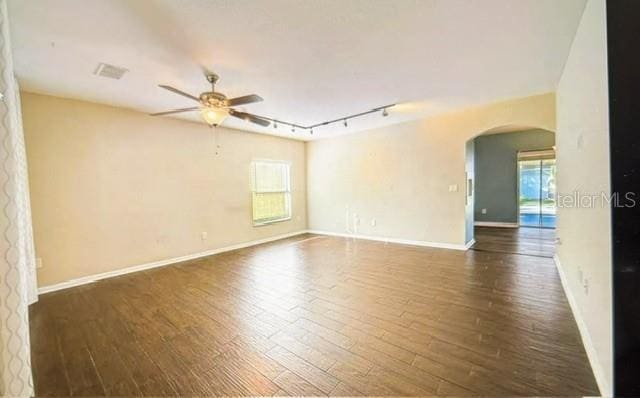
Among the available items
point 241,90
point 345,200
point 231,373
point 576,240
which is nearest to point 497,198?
point 345,200

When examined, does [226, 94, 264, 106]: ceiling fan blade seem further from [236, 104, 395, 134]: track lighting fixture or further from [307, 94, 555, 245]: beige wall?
[307, 94, 555, 245]: beige wall

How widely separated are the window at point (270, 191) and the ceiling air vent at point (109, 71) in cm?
329

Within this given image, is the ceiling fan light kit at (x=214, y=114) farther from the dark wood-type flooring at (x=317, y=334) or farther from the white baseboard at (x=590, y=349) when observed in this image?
the white baseboard at (x=590, y=349)

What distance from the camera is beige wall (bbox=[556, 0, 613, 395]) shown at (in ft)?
5.03

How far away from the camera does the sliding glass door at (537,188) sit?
6957 millimetres

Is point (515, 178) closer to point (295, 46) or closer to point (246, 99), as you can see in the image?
point (295, 46)

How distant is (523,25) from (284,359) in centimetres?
348

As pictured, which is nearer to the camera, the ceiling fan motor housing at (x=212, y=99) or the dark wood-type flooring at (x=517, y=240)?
the ceiling fan motor housing at (x=212, y=99)

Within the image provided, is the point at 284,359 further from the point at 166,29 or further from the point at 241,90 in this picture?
the point at 241,90

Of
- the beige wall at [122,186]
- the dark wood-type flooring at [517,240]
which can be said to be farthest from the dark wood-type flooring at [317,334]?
the dark wood-type flooring at [517,240]

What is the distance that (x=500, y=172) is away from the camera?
7516 millimetres

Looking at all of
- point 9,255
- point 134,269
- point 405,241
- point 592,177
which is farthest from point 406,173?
point 9,255

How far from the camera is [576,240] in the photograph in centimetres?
244

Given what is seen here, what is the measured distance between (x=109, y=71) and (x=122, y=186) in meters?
1.95
